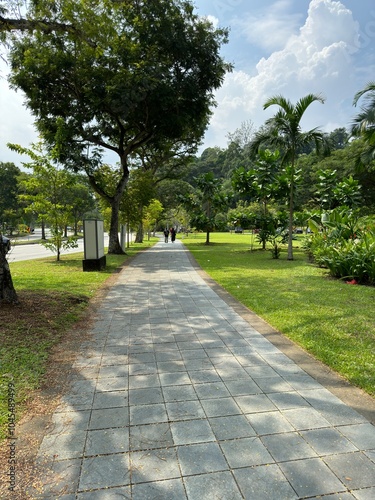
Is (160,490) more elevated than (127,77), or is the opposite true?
(127,77)

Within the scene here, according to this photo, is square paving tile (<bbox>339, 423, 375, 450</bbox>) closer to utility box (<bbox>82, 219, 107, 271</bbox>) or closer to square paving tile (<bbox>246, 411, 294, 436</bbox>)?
square paving tile (<bbox>246, 411, 294, 436</bbox>)

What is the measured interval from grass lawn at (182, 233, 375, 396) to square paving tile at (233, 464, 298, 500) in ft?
5.26

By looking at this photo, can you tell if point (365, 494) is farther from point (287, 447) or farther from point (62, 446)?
point (62, 446)

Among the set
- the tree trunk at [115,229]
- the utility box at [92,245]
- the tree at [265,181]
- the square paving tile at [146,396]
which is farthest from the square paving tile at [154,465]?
the tree at [265,181]

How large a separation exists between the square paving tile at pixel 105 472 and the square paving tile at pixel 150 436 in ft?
0.48

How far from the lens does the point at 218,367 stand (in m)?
3.89

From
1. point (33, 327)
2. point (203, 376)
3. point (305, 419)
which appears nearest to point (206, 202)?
point (33, 327)

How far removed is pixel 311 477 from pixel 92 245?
34.2ft

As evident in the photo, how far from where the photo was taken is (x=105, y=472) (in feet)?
7.36

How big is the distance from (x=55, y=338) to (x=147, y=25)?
46.8ft

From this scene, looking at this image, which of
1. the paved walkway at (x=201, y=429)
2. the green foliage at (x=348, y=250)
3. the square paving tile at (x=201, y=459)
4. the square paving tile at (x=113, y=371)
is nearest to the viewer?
the paved walkway at (x=201, y=429)

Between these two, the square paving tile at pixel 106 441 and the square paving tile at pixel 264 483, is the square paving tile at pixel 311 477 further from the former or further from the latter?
the square paving tile at pixel 106 441

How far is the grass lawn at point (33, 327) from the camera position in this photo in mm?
3444

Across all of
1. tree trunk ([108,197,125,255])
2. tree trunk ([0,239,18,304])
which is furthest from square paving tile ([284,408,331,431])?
tree trunk ([108,197,125,255])
